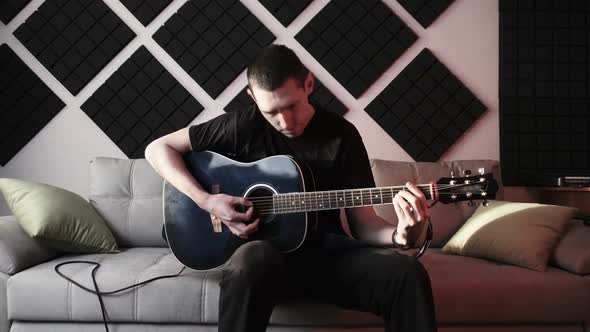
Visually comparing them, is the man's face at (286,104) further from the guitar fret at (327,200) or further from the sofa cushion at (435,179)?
the sofa cushion at (435,179)

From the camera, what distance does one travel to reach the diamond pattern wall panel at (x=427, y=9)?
3.00 m

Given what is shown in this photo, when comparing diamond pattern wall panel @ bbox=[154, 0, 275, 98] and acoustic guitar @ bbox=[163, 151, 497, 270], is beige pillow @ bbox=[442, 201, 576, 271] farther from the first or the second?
diamond pattern wall panel @ bbox=[154, 0, 275, 98]

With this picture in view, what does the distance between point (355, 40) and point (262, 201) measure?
1690 mm

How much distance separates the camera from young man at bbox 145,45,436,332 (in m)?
1.38

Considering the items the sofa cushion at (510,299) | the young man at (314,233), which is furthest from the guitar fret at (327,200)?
the sofa cushion at (510,299)

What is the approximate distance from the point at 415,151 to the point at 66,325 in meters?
2.07

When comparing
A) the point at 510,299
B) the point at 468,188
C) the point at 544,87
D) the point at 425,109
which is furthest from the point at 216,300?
the point at 544,87

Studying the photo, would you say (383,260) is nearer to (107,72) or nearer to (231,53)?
(231,53)

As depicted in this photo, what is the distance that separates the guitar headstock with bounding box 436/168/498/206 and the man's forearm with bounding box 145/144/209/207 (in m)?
0.79

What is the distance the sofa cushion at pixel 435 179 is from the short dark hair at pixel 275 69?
41.3 inches

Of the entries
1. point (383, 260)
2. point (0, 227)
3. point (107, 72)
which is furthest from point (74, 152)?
point (383, 260)

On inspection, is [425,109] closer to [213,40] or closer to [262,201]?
[213,40]

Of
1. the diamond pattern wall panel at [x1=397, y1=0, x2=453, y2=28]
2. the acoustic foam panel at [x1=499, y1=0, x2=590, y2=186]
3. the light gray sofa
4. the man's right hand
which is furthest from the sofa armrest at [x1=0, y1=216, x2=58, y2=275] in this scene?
the acoustic foam panel at [x1=499, y1=0, x2=590, y2=186]

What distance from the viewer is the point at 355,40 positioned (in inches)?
120
